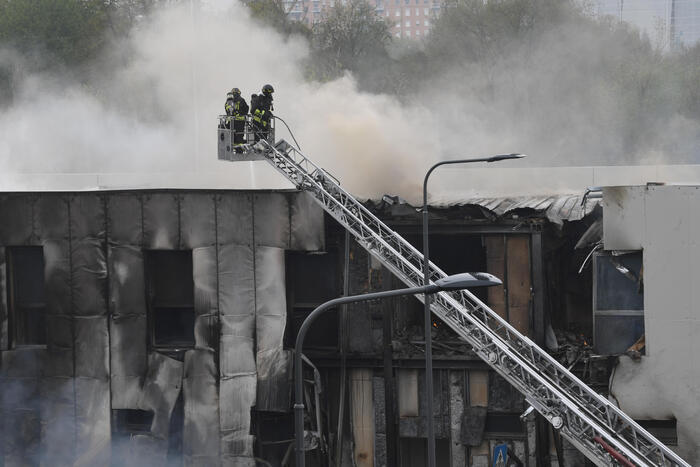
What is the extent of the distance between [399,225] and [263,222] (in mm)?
2976

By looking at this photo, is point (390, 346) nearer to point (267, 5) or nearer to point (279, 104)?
point (279, 104)

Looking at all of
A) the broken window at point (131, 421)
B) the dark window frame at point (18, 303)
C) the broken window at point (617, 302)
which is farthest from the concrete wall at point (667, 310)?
the dark window frame at point (18, 303)

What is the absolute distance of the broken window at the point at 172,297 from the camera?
21.8 m

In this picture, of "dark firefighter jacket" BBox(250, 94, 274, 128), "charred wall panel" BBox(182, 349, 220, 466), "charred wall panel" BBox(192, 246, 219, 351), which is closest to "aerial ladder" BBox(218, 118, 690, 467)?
"dark firefighter jacket" BBox(250, 94, 274, 128)

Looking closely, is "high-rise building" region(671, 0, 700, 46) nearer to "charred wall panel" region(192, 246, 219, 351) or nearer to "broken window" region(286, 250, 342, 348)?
"broken window" region(286, 250, 342, 348)

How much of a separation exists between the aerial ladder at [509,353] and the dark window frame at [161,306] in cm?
253

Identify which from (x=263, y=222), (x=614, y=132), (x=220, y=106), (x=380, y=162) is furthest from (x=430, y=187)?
(x=614, y=132)

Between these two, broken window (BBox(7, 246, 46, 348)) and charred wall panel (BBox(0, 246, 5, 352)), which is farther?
broken window (BBox(7, 246, 46, 348))

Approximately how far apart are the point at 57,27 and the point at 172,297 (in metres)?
36.0

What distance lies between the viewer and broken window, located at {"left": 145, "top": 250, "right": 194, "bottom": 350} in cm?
2177

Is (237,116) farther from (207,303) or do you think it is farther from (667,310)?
(667,310)

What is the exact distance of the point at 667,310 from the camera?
19281 millimetres

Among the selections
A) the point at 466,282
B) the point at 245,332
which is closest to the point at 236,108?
the point at 245,332

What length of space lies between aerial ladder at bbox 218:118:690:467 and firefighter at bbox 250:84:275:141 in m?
0.16
